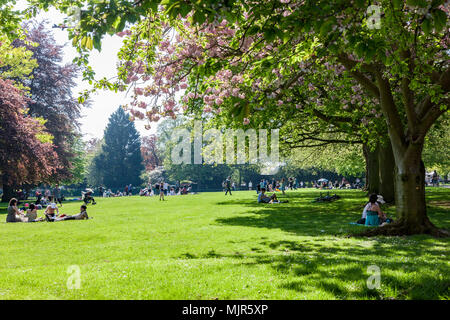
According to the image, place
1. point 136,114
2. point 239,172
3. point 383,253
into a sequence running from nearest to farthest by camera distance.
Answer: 1. point 383,253
2. point 136,114
3. point 239,172

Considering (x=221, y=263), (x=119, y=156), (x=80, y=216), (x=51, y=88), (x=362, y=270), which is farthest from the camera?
(x=119, y=156)

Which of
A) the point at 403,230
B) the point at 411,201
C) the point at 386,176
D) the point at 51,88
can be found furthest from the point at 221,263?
the point at 51,88

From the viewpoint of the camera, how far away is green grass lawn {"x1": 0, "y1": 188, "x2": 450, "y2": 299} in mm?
5508

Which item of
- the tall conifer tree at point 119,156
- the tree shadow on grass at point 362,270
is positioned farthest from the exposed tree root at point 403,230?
the tall conifer tree at point 119,156

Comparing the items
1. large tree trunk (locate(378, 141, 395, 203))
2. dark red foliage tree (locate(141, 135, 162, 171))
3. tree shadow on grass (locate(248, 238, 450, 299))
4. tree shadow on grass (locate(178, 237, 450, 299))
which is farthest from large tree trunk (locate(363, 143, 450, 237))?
dark red foliage tree (locate(141, 135, 162, 171))

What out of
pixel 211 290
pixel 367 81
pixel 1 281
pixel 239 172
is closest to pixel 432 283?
pixel 211 290

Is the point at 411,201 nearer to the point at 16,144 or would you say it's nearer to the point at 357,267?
the point at 357,267

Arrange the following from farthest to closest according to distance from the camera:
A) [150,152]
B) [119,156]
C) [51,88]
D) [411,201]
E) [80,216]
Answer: [150,152] → [119,156] → [51,88] → [80,216] → [411,201]

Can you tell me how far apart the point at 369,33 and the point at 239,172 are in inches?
3105

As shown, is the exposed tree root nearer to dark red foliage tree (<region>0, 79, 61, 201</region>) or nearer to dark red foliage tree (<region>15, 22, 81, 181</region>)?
dark red foliage tree (<region>0, 79, 61, 201</region>)

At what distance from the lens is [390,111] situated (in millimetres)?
12688

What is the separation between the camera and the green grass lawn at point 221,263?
5.51 meters

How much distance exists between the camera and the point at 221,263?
7664mm
